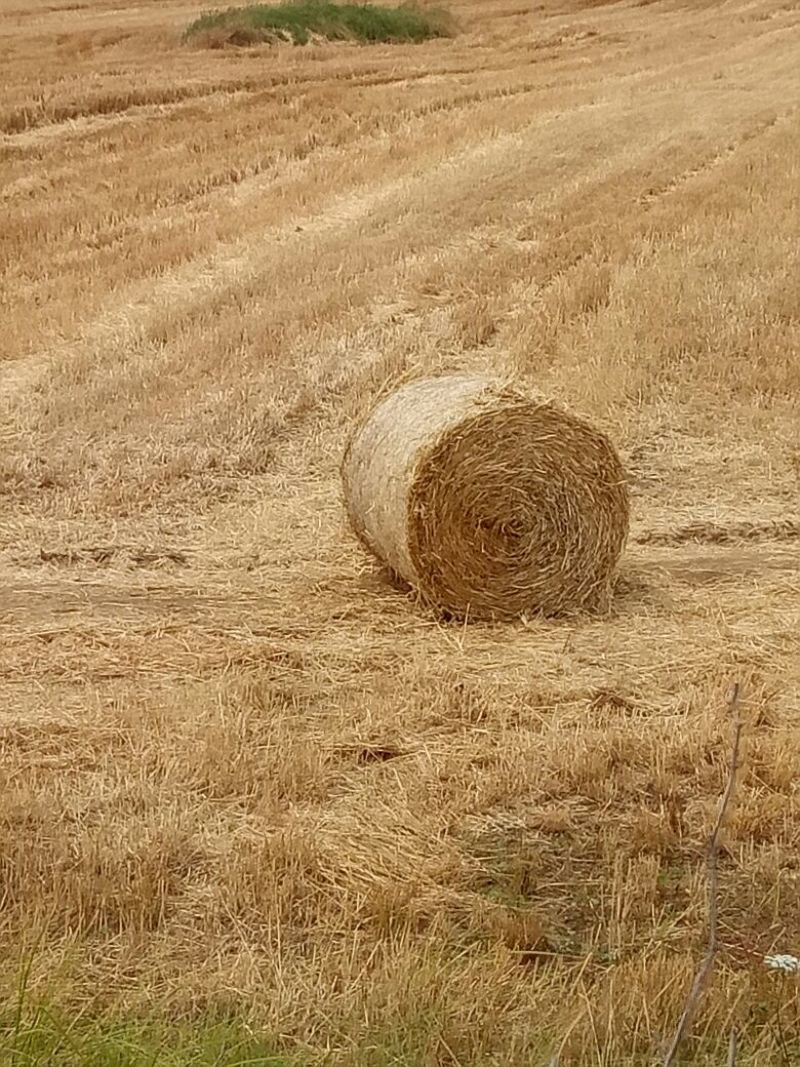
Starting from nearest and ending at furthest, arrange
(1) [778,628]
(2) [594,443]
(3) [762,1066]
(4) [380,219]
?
(3) [762,1066] → (1) [778,628] → (2) [594,443] → (4) [380,219]

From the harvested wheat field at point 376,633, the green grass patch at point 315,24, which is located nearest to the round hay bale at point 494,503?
the harvested wheat field at point 376,633

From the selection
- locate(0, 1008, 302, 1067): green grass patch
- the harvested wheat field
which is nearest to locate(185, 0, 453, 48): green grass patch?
the harvested wheat field

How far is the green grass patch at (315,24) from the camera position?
26922 mm

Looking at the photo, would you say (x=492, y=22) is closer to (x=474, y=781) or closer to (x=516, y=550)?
(x=516, y=550)

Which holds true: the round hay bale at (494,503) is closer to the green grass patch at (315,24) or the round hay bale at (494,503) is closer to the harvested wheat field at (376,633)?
the harvested wheat field at (376,633)

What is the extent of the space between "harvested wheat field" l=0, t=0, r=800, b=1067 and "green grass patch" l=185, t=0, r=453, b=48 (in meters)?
11.0

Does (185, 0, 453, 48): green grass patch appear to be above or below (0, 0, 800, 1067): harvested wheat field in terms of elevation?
above

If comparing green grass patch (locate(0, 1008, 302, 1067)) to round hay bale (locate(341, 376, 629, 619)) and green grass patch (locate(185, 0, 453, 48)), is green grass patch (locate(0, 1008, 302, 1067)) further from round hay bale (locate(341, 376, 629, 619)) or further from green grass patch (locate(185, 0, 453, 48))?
green grass patch (locate(185, 0, 453, 48))

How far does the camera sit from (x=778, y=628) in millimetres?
6285

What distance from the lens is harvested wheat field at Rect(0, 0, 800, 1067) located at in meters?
3.73

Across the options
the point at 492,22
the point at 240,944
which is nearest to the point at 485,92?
the point at 492,22

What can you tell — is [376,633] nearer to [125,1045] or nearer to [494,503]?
[494,503]

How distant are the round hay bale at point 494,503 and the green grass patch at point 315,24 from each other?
2121cm

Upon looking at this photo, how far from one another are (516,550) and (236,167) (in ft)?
34.4
